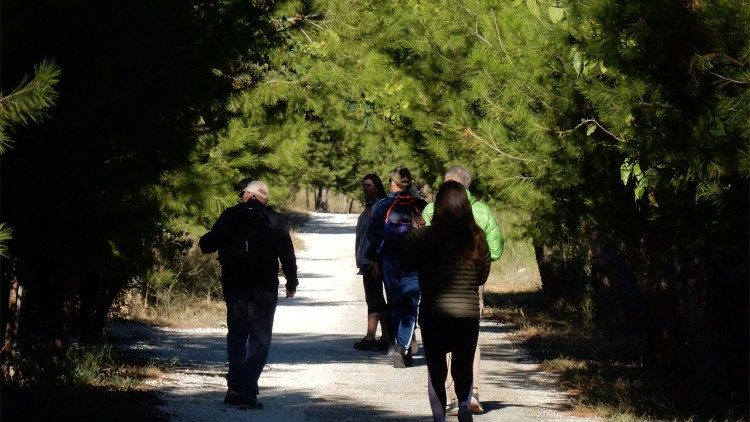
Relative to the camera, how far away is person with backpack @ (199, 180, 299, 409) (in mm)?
10328

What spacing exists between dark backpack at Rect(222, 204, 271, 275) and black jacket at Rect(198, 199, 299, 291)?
0.04ft

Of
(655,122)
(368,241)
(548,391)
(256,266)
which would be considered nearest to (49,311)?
(256,266)

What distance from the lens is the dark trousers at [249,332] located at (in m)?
10.3

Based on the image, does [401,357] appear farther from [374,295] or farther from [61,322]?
[61,322]

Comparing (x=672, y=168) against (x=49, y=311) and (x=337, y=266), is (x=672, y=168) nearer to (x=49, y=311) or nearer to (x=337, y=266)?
(x=49, y=311)

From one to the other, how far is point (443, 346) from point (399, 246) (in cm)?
485

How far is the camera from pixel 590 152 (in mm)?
10141

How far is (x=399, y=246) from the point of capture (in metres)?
13.4

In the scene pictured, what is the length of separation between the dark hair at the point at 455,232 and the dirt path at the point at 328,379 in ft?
5.96

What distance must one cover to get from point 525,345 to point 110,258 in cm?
766

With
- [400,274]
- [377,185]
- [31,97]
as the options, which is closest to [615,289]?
[377,185]

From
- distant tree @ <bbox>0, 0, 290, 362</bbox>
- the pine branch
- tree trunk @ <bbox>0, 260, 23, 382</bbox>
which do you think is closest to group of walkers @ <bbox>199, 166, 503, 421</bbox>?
distant tree @ <bbox>0, 0, 290, 362</bbox>

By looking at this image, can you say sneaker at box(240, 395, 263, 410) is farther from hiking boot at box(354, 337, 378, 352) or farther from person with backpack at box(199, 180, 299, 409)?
hiking boot at box(354, 337, 378, 352)

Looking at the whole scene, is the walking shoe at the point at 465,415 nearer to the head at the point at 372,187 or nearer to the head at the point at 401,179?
the head at the point at 401,179
